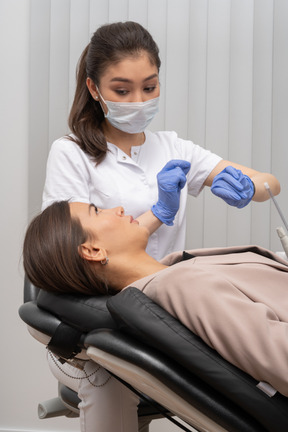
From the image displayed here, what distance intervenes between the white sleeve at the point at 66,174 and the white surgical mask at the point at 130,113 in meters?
0.16

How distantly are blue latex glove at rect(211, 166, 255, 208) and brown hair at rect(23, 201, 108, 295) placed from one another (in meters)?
0.49

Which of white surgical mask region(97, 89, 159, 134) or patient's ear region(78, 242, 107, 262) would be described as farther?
white surgical mask region(97, 89, 159, 134)

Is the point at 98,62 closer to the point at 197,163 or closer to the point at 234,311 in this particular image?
the point at 197,163

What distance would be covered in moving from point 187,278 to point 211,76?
5.32 ft

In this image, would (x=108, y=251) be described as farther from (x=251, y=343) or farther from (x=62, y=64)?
(x=62, y=64)

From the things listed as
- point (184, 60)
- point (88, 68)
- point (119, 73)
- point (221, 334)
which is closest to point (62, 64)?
point (184, 60)

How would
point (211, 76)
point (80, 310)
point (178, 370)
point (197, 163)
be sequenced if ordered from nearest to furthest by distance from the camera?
point (178, 370) < point (80, 310) < point (197, 163) < point (211, 76)

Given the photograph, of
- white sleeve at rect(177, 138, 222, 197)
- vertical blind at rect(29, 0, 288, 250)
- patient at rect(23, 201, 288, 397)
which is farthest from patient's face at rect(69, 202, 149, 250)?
vertical blind at rect(29, 0, 288, 250)

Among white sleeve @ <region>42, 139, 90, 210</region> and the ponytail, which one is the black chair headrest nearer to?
white sleeve @ <region>42, 139, 90, 210</region>

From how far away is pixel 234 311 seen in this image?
906 millimetres

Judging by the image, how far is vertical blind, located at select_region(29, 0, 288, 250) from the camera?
2359 millimetres

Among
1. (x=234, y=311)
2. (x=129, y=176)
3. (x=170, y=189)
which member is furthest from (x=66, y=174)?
(x=234, y=311)

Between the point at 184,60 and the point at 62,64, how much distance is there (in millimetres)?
555

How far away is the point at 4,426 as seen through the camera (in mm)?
2715
